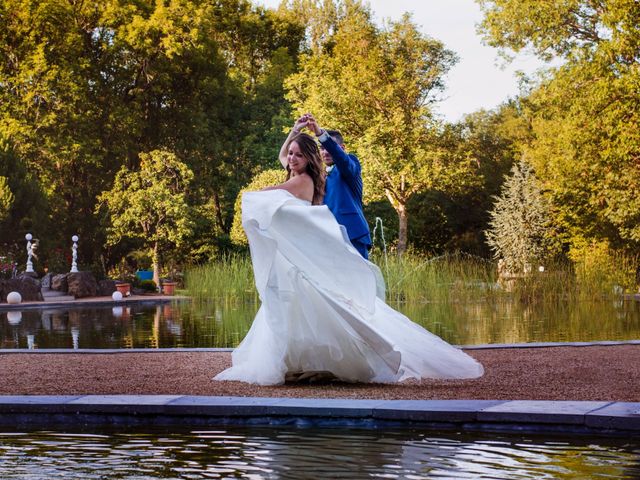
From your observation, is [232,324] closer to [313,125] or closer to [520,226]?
[313,125]

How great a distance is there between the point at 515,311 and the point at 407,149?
60.1 feet

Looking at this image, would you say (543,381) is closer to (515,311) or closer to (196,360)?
(196,360)

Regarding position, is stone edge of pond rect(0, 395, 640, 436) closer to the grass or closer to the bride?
the bride

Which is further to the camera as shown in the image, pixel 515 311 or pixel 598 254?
pixel 598 254

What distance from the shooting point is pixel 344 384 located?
750 cm

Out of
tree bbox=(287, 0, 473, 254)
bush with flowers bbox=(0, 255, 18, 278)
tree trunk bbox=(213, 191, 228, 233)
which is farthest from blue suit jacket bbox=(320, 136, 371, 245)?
tree trunk bbox=(213, 191, 228, 233)

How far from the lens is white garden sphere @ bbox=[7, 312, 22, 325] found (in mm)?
18281

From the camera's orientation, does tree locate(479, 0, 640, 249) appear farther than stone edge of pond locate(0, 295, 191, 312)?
Yes

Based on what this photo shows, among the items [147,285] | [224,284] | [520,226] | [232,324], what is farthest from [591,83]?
[232,324]

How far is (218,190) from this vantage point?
38875 millimetres

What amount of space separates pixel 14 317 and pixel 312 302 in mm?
14073

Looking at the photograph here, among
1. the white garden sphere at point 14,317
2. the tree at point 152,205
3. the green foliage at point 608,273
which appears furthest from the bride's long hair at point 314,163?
the tree at point 152,205

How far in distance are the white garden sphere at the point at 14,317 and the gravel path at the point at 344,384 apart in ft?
27.6

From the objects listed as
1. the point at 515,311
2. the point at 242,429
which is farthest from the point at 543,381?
the point at 515,311
